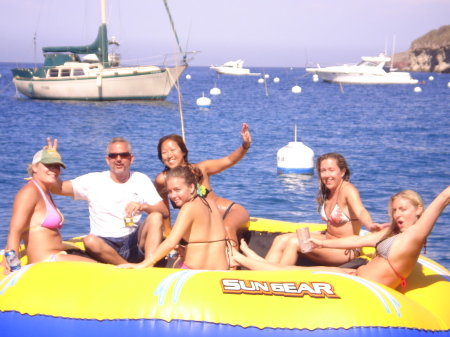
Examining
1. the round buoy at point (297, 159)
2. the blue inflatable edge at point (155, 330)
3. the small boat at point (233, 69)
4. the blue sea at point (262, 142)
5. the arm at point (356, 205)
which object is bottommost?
the blue sea at point (262, 142)

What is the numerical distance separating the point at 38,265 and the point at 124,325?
2.78 ft

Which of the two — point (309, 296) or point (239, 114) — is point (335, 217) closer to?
point (309, 296)

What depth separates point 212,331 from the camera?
3.48 meters

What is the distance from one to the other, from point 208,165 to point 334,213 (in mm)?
1087

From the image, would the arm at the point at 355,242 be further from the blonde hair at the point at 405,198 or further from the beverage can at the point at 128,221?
the beverage can at the point at 128,221

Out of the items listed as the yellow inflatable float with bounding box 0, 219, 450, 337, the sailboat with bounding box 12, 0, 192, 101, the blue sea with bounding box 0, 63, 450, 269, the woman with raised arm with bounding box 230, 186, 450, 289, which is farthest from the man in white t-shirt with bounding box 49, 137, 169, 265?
the sailboat with bounding box 12, 0, 192, 101

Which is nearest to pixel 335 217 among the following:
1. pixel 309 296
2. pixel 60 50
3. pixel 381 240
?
pixel 381 240

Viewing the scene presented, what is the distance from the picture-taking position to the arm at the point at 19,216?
4145 mm

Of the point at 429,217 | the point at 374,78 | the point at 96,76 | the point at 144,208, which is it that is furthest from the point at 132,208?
the point at 374,78

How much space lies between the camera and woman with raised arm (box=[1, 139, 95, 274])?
417 centimetres

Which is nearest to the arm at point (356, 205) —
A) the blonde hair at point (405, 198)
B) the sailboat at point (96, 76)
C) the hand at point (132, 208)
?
the blonde hair at point (405, 198)

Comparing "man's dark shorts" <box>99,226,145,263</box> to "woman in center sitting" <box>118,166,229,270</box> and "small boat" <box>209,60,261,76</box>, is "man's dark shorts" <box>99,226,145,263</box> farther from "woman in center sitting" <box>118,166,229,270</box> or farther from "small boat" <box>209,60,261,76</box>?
"small boat" <box>209,60,261,76</box>

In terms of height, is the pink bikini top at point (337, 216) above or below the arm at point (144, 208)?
below

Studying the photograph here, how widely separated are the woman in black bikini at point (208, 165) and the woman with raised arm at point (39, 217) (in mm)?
916
